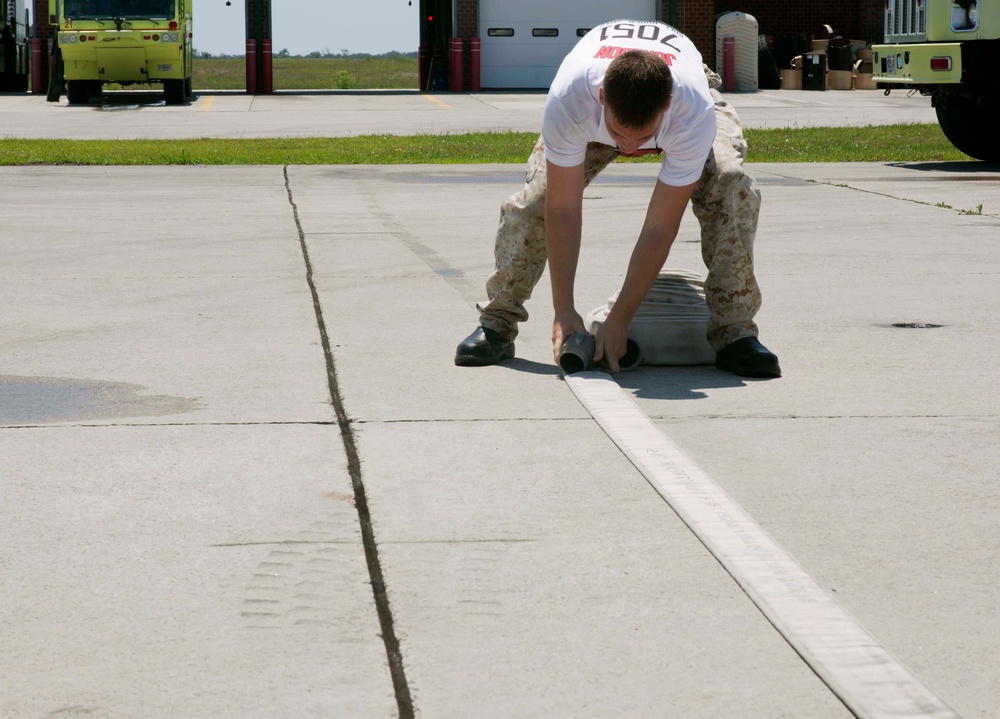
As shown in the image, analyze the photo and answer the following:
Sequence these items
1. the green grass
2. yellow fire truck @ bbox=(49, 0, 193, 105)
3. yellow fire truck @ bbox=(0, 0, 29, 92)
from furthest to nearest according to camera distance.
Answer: yellow fire truck @ bbox=(0, 0, 29, 92)
yellow fire truck @ bbox=(49, 0, 193, 105)
the green grass

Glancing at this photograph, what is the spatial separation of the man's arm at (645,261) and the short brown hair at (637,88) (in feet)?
1.22

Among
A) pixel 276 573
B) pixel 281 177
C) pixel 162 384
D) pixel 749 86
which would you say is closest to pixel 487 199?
pixel 281 177

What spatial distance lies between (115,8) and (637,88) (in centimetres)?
2378

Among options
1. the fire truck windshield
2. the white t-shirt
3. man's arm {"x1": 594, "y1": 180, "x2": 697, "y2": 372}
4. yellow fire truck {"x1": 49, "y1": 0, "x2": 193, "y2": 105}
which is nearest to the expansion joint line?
man's arm {"x1": 594, "y1": 180, "x2": 697, "y2": 372}

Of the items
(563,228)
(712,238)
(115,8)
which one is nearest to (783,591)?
(563,228)

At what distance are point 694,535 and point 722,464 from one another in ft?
2.03

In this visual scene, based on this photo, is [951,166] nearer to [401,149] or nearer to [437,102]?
[401,149]

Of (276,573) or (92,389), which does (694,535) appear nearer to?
(276,573)

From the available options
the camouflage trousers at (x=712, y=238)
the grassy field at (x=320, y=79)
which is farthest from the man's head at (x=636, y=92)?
the grassy field at (x=320, y=79)

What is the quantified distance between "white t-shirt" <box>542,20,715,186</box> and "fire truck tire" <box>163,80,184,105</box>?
79.6 feet

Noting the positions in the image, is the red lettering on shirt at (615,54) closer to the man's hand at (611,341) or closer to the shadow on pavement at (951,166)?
the man's hand at (611,341)

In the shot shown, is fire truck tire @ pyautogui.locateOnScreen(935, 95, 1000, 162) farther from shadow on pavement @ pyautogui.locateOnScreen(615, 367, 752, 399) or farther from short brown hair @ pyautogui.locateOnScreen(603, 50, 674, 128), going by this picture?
short brown hair @ pyautogui.locateOnScreen(603, 50, 674, 128)

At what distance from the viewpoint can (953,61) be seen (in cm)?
1261

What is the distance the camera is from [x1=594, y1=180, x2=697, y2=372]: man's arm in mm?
4445
